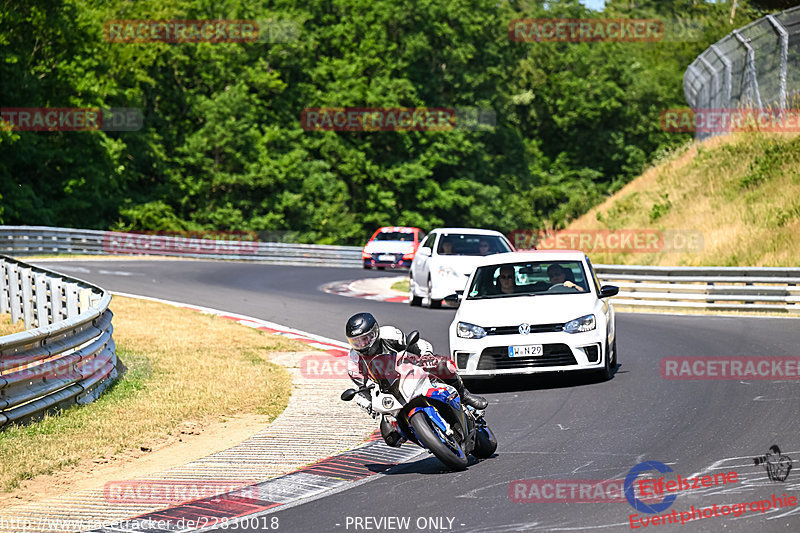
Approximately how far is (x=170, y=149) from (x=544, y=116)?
3245 cm

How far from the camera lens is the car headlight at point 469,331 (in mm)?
12211

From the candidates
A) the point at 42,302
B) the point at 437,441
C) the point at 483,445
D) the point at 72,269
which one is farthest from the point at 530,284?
the point at 72,269

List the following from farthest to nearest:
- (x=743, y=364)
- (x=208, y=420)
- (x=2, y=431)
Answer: (x=743, y=364) → (x=208, y=420) → (x=2, y=431)

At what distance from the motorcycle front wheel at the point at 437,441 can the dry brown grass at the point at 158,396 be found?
319 centimetres

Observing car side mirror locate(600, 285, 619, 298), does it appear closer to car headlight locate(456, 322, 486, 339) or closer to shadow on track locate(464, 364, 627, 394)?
shadow on track locate(464, 364, 627, 394)

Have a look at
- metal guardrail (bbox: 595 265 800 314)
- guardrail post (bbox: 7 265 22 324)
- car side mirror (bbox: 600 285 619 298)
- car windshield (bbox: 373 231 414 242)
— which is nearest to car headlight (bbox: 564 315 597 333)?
car side mirror (bbox: 600 285 619 298)

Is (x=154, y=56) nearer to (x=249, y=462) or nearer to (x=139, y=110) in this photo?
(x=139, y=110)

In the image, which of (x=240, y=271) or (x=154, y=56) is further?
(x=154, y=56)

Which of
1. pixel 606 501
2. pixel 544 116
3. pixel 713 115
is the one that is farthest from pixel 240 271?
pixel 544 116

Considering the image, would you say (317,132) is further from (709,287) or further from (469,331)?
(469,331)

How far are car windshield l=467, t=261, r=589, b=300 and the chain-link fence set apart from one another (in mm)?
16220

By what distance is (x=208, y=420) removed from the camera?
11156 millimetres

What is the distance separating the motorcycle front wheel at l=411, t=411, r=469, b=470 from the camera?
25.6 feet

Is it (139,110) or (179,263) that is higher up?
(139,110)
